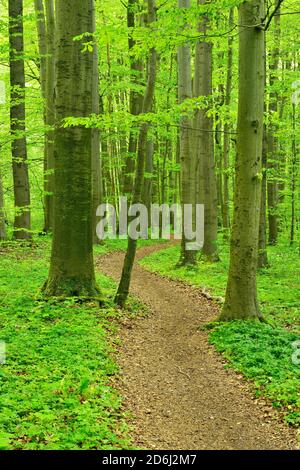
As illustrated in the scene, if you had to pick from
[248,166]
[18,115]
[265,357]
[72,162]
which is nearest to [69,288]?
[72,162]

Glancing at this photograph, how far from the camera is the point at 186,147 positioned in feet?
52.2

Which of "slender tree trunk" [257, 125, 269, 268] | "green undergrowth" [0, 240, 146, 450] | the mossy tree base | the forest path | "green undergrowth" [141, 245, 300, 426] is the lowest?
the forest path

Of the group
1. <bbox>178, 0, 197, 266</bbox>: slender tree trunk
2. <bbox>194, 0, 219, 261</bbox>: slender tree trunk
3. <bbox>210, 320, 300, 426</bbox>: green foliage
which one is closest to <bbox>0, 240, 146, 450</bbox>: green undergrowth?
<bbox>210, 320, 300, 426</bbox>: green foliage

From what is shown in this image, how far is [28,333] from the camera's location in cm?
733

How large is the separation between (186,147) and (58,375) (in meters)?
11.5

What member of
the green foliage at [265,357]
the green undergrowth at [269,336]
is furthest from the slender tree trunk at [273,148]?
the green foliage at [265,357]

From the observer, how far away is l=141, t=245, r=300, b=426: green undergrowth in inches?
247

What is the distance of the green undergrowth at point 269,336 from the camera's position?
6.29 m

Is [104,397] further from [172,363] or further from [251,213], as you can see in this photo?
[251,213]

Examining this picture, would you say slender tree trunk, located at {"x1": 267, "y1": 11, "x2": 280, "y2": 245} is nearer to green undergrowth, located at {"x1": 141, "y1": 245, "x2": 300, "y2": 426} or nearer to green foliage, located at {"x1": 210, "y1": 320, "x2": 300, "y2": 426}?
green undergrowth, located at {"x1": 141, "y1": 245, "x2": 300, "y2": 426}

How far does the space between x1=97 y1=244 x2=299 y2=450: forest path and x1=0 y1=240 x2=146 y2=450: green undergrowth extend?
32 centimetres

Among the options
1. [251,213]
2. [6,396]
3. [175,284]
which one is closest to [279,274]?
[175,284]

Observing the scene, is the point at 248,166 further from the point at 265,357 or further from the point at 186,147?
the point at 186,147

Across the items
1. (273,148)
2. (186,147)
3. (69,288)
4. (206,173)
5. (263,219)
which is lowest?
(69,288)
